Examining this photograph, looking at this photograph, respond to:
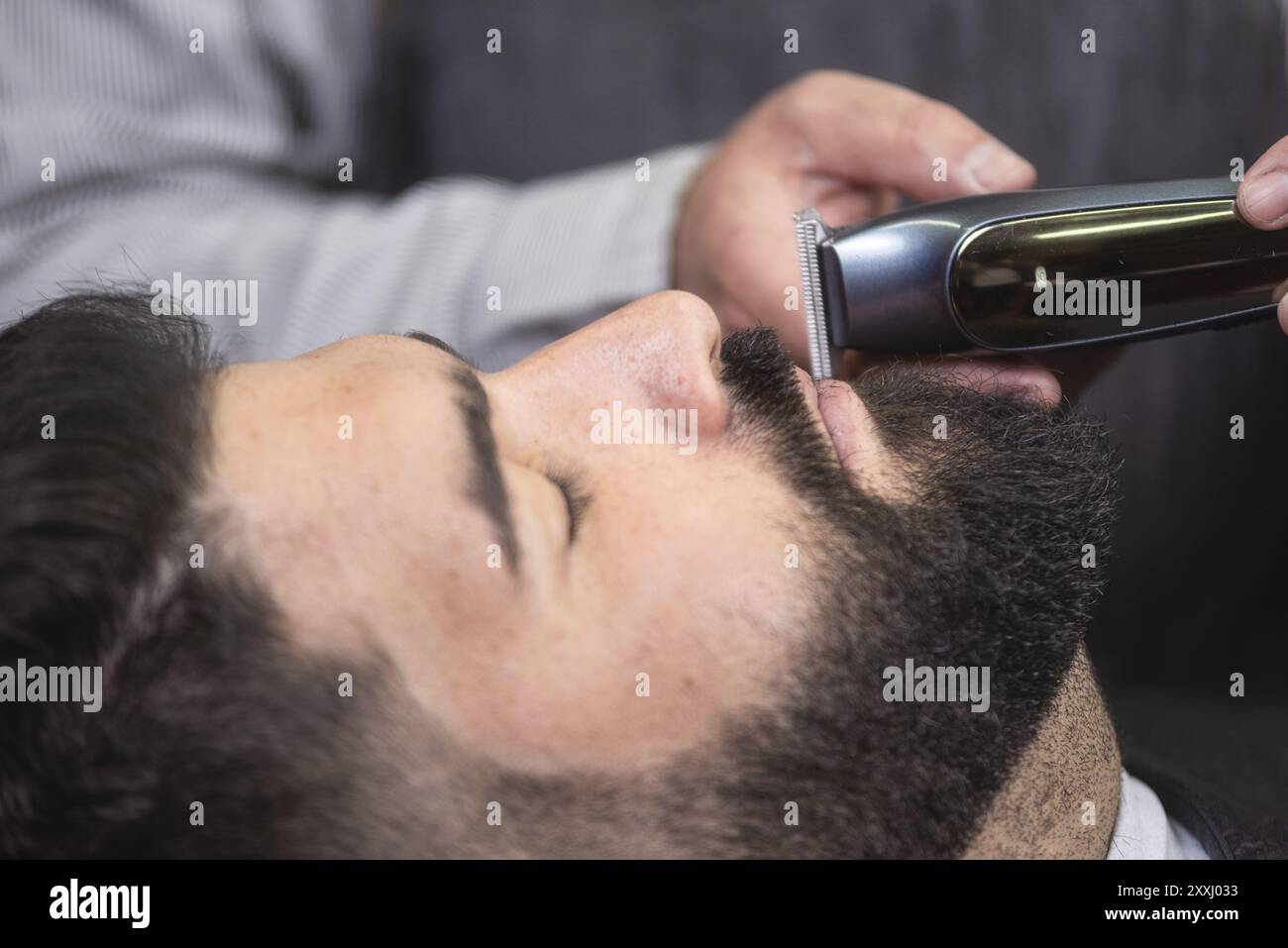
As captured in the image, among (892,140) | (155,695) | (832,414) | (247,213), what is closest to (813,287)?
(832,414)

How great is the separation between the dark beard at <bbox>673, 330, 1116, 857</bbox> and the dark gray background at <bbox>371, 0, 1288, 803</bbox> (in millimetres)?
426

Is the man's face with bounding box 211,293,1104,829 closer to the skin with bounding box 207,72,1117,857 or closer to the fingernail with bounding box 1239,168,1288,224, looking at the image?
the skin with bounding box 207,72,1117,857

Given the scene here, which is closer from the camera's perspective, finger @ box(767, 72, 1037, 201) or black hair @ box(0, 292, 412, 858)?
black hair @ box(0, 292, 412, 858)

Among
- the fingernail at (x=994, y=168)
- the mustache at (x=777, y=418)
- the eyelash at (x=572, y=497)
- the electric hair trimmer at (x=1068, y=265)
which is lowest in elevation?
the eyelash at (x=572, y=497)

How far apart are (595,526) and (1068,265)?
0.33 m

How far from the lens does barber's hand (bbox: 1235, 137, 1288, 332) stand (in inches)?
25.4

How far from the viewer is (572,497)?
589mm

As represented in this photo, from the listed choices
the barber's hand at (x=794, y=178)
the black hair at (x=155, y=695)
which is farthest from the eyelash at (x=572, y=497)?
the barber's hand at (x=794, y=178)

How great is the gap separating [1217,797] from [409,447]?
622 millimetres

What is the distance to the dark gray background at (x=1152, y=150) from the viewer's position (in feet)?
3.51

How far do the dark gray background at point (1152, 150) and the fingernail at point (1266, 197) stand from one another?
0.43m

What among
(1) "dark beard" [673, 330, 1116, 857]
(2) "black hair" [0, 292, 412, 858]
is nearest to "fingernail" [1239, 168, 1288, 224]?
(1) "dark beard" [673, 330, 1116, 857]

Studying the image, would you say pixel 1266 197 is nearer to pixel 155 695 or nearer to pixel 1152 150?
pixel 1152 150

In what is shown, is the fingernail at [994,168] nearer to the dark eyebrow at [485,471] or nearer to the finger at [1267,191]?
the finger at [1267,191]
